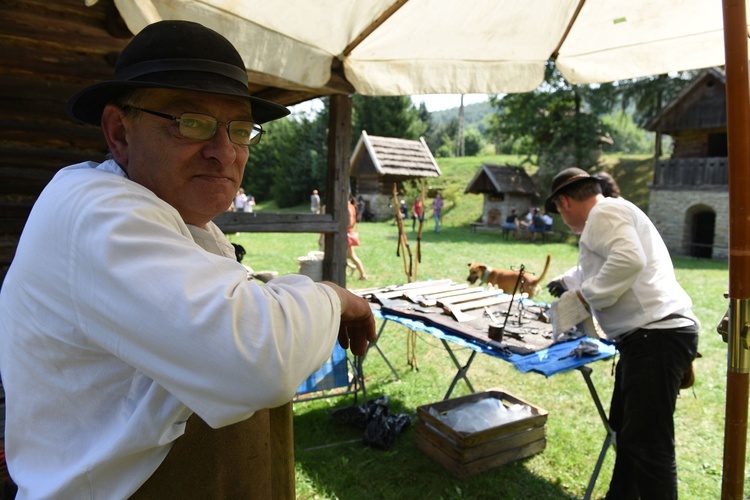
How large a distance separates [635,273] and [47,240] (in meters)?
3.13

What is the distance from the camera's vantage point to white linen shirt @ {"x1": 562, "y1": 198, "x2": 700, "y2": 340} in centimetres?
311

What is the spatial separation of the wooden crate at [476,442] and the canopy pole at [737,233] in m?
2.65

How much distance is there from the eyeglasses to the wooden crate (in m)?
3.31

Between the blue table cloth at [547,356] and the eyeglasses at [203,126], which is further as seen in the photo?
the blue table cloth at [547,356]

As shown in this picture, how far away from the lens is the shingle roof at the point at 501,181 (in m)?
→ 26.4

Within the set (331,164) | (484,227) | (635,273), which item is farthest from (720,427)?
(484,227)

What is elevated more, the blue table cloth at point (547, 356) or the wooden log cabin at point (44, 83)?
the wooden log cabin at point (44, 83)

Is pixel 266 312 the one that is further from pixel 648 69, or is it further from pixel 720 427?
pixel 720 427

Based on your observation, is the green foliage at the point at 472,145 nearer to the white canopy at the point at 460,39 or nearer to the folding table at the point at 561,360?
the folding table at the point at 561,360

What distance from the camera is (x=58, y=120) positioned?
166 inches

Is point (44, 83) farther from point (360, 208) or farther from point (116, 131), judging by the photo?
point (360, 208)

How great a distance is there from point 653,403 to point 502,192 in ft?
79.4

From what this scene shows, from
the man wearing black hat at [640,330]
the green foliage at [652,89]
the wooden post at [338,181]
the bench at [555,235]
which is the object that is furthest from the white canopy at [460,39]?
the green foliage at [652,89]

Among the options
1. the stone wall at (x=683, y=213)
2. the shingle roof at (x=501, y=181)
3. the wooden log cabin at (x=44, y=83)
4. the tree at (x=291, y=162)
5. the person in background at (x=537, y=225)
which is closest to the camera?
the wooden log cabin at (x=44, y=83)
